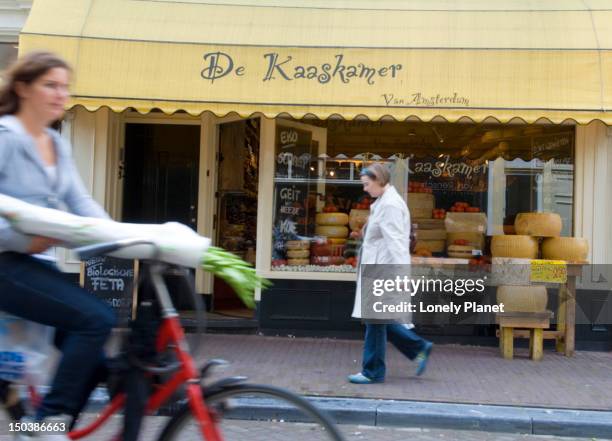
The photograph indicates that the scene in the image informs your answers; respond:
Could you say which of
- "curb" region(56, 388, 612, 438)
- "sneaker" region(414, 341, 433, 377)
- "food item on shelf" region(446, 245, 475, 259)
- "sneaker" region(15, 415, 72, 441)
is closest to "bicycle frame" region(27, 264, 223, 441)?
"sneaker" region(15, 415, 72, 441)

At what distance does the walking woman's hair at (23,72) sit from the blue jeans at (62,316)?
675 mm

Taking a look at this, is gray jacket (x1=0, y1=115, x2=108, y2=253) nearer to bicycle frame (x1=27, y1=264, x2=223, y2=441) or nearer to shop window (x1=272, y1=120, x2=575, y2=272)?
bicycle frame (x1=27, y1=264, x2=223, y2=441)

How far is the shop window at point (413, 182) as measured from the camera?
8.81 metres

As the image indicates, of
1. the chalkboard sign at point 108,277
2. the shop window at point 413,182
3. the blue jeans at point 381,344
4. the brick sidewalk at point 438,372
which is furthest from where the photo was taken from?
Answer: the shop window at point 413,182

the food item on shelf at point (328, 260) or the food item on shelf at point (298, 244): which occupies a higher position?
the food item on shelf at point (298, 244)

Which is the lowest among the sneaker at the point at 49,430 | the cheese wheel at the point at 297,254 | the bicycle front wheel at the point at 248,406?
the sneaker at the point at 49,430

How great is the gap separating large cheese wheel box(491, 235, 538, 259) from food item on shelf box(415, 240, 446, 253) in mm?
964

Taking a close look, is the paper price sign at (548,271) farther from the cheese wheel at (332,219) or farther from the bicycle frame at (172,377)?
the bicycle frame at (172,377)

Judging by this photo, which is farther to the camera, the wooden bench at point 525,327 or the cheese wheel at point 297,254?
the cheese wheel at point 297,254

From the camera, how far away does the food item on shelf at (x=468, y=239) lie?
29.2 ft

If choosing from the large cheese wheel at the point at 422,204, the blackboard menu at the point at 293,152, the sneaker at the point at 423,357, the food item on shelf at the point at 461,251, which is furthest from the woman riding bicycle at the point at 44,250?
the food item on shelf at the point at 461,251

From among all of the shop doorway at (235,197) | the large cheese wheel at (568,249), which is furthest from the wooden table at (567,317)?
the shop doorway at (235,197)

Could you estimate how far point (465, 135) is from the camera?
888cm

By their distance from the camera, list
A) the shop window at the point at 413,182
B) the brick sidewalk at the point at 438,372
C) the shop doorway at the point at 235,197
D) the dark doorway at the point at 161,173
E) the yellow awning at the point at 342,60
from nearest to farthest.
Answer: the brick sidewalk at the point at 438,372
the yellow awning at the point at 342,60
the shop window at the point at 413,182
the shop doorway at the point at 235,197
the dark doorway at the point at 161,173
